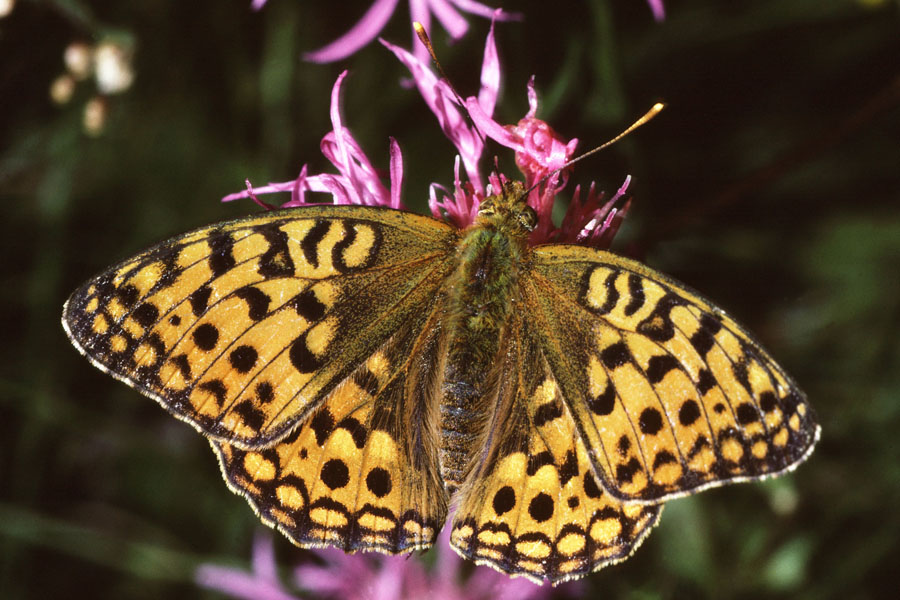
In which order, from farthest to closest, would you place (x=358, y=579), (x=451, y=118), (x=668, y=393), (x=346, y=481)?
(x=358, y=579) < (x=451, y=118) < (x=346, y=481) < (x=668, y=393)

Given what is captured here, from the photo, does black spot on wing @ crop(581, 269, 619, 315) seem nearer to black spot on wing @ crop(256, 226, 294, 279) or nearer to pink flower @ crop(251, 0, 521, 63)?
black spot on wing @ crop(256, 226, 294, 279)

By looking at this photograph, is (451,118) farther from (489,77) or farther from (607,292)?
(607,292)

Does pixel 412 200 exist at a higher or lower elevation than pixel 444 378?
lower

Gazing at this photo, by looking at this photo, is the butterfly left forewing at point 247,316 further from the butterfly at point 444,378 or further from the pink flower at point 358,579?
the pink flower at point 358,579

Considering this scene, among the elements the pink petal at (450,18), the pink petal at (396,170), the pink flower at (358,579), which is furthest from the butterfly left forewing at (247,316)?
the pink flower at (358,579)

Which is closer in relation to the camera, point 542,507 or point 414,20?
point 542,507

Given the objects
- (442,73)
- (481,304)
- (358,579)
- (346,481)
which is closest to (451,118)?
(442,73)
